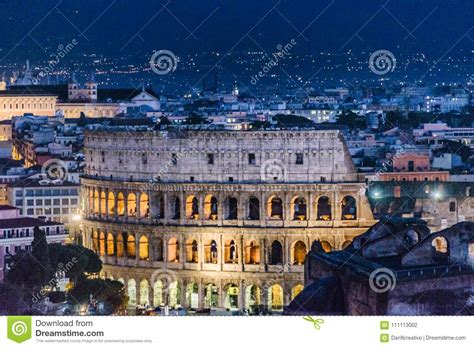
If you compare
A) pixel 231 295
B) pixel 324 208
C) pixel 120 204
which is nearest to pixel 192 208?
pixel 120 204

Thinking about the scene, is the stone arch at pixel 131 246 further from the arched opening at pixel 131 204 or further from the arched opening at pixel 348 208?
the arched opening at pixel 348 208

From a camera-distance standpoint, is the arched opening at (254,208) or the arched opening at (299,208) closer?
the arched opening at (299,208)

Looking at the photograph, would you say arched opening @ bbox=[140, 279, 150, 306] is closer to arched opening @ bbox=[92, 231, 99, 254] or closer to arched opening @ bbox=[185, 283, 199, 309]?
arched opening @ bbox=[185, 283, 199, 309]

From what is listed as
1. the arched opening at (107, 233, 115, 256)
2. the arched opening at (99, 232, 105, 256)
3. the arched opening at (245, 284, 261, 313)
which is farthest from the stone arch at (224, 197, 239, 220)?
the arched opening at (99, 232, 105, 256)

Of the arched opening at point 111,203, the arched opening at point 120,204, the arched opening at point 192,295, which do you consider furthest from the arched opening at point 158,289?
the arched opening at point 111,203
